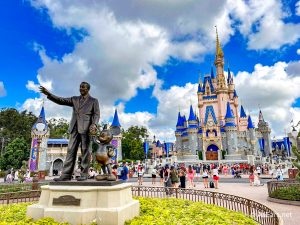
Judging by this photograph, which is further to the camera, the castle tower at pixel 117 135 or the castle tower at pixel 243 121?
the castle tower at pixel 243 121

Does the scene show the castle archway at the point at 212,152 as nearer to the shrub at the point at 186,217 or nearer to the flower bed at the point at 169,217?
the flower bed at the point at 169,217

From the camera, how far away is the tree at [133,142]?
196ft

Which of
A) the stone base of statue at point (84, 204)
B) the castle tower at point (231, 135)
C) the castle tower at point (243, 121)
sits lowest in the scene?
the stone base of statue at point (84, 204)

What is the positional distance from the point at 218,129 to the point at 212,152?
5694 millimetres

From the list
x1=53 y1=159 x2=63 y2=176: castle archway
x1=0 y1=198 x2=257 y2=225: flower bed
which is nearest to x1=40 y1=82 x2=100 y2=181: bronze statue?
x1=0 y1=198 x2=257 y2=225: flower bed

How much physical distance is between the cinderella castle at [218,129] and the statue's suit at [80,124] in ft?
159

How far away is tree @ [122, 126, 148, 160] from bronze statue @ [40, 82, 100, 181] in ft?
170

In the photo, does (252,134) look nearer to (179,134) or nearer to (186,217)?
(179,134)

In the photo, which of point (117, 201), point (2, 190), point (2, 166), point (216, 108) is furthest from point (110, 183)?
point (216, 108)

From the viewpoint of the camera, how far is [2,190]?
14.5 metres

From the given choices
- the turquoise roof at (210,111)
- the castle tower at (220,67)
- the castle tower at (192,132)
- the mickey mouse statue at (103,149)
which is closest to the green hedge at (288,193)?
the mickey mouse statue at (103,149)

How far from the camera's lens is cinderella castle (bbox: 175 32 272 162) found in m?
55.8

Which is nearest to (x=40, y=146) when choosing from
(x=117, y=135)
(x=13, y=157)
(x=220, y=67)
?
(x=13, y=157)

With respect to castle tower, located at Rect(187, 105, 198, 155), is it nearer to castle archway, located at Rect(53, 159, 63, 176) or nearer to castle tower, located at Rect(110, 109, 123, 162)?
castle tower, located at Rect(110, 109, 123, 162)
